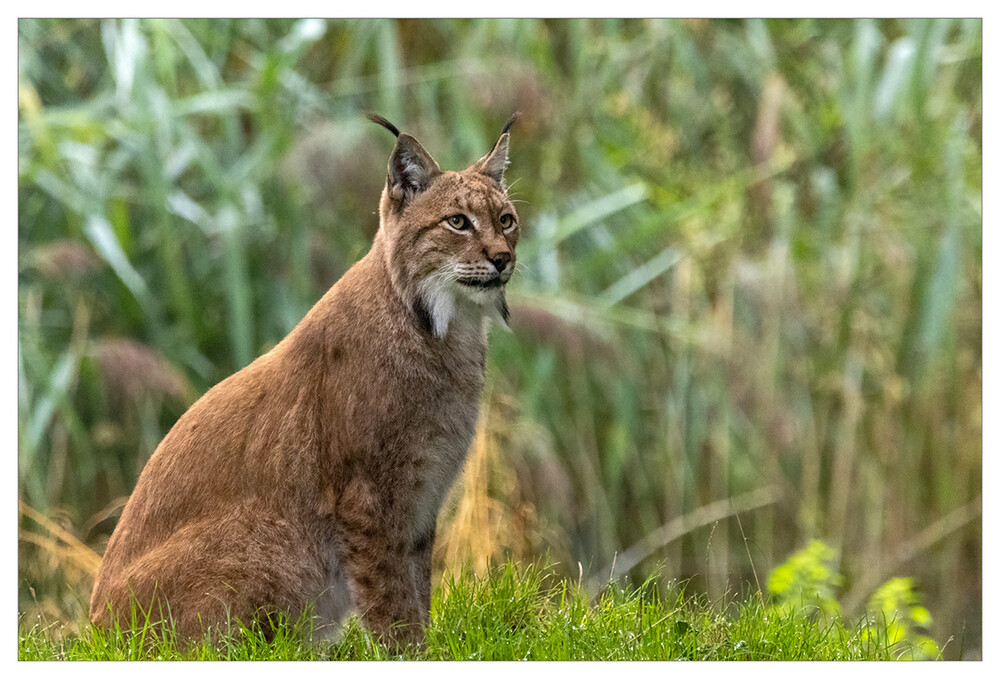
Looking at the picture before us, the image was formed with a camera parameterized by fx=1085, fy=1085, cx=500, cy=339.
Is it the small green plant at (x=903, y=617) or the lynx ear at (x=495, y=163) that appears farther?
the small green plant at (x=903, y=617)

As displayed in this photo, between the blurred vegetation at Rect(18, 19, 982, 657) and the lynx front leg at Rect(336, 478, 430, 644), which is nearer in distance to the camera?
the lynx front leg at Rect(336, 478, 430, 644)

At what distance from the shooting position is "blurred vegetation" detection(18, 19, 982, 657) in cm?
510

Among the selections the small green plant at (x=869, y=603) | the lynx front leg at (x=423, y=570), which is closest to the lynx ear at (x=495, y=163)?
the lynx front leg at (x=423, y=570)

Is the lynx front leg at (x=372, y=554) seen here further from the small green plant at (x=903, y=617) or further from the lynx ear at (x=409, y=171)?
the small green plant at (x=903, y=617)

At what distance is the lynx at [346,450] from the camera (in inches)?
141

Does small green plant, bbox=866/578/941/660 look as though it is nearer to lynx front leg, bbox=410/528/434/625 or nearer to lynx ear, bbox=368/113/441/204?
lynx front leg, bbox=410/528/434/625

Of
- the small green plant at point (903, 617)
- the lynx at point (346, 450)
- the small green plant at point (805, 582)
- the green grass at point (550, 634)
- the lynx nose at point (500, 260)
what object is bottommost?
the small green plant at point (903, 617)

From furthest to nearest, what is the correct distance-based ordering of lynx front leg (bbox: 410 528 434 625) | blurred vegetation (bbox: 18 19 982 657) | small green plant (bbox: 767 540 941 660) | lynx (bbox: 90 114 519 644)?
blurred vegetation (bbox: 18 19 982 657) → small green plant (bbox: 767 540 941 660) → lynx front leg (bbox: 410 528 434 625) → lynx (bbox: 90 114 519 644)

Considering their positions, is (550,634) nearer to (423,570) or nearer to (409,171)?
(423,570)

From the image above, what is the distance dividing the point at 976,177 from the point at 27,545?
187 inches

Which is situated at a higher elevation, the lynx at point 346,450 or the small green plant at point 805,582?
the lynx at point 346,450

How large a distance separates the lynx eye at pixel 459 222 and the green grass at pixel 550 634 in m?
1.31

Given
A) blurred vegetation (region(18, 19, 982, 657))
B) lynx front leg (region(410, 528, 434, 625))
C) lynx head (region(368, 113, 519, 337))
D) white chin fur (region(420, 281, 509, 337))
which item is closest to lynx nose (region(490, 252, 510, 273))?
lynx head (region(368, 113, 519, 337))

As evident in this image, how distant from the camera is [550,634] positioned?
A: 12.4 feet
